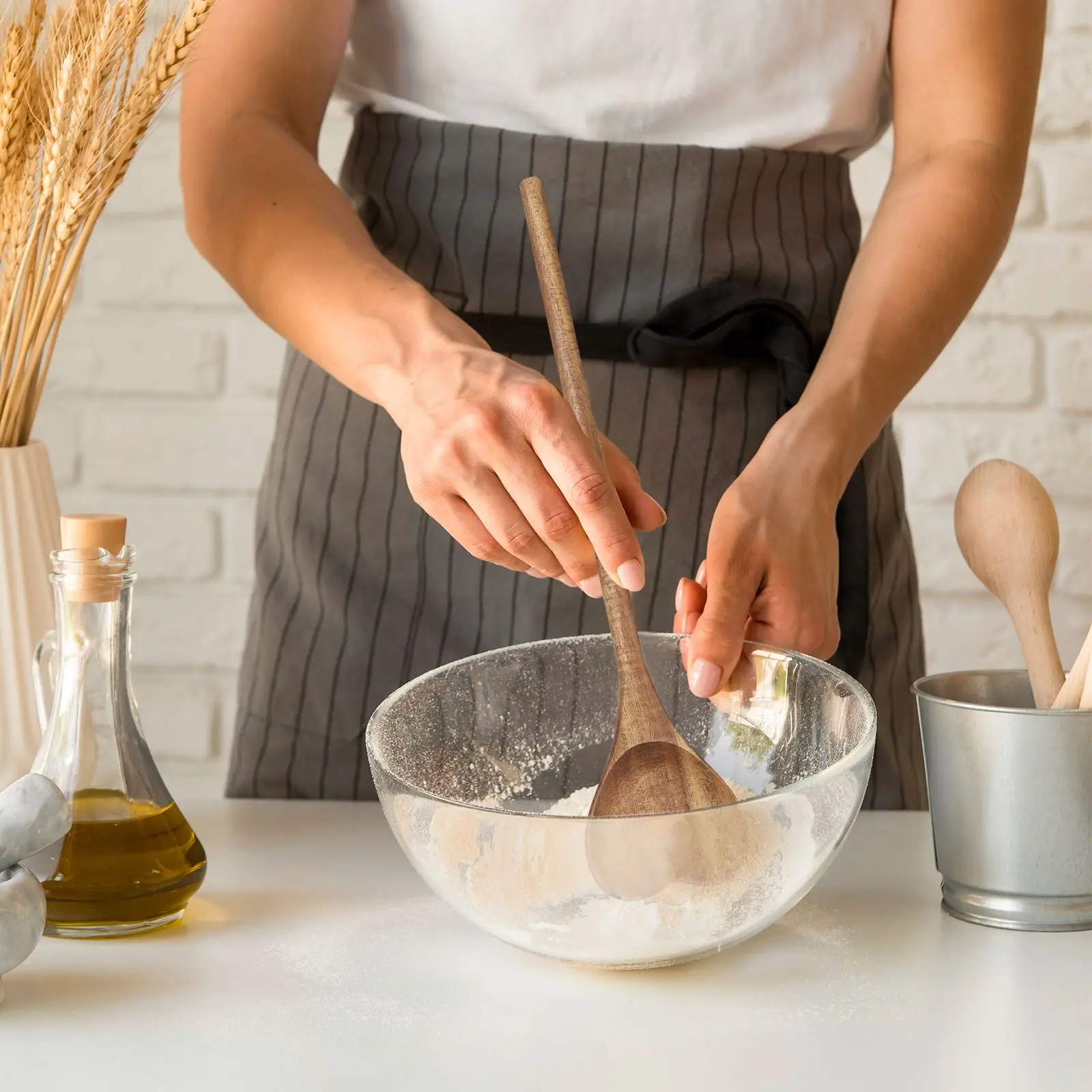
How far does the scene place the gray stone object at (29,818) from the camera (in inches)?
21.0

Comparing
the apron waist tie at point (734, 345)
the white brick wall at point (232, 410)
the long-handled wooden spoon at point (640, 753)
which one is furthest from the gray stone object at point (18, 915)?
the white brick wall at point (232, 410)

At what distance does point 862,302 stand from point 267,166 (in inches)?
14.3

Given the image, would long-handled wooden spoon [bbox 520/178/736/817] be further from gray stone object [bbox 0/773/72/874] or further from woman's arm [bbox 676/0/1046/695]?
gray stone object [bbox 0/773/72/874]

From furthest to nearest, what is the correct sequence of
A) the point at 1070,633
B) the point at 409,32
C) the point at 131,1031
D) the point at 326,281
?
the point at 1070,633
the point at 409,32
the point at 326,281
the point at 131,1031

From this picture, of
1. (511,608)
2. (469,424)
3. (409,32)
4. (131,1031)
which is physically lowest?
(131,1031)

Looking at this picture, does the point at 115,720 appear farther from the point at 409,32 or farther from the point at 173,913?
the point at 409,32

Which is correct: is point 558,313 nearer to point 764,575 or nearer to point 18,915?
point 764,575

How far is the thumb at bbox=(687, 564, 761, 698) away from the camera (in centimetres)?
66

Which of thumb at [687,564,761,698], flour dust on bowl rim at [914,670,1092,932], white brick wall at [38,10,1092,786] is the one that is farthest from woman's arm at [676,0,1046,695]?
white brick wall at [38,10,1092,786]

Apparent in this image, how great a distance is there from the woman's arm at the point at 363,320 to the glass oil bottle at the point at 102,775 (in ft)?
0.52

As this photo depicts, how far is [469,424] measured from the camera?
0.64m

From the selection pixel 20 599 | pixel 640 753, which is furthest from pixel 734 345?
pixel 20 599

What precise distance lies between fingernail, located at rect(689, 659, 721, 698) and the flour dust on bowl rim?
0.30 feet

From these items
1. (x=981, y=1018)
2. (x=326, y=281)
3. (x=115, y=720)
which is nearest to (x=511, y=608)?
(x=326, y=281)
